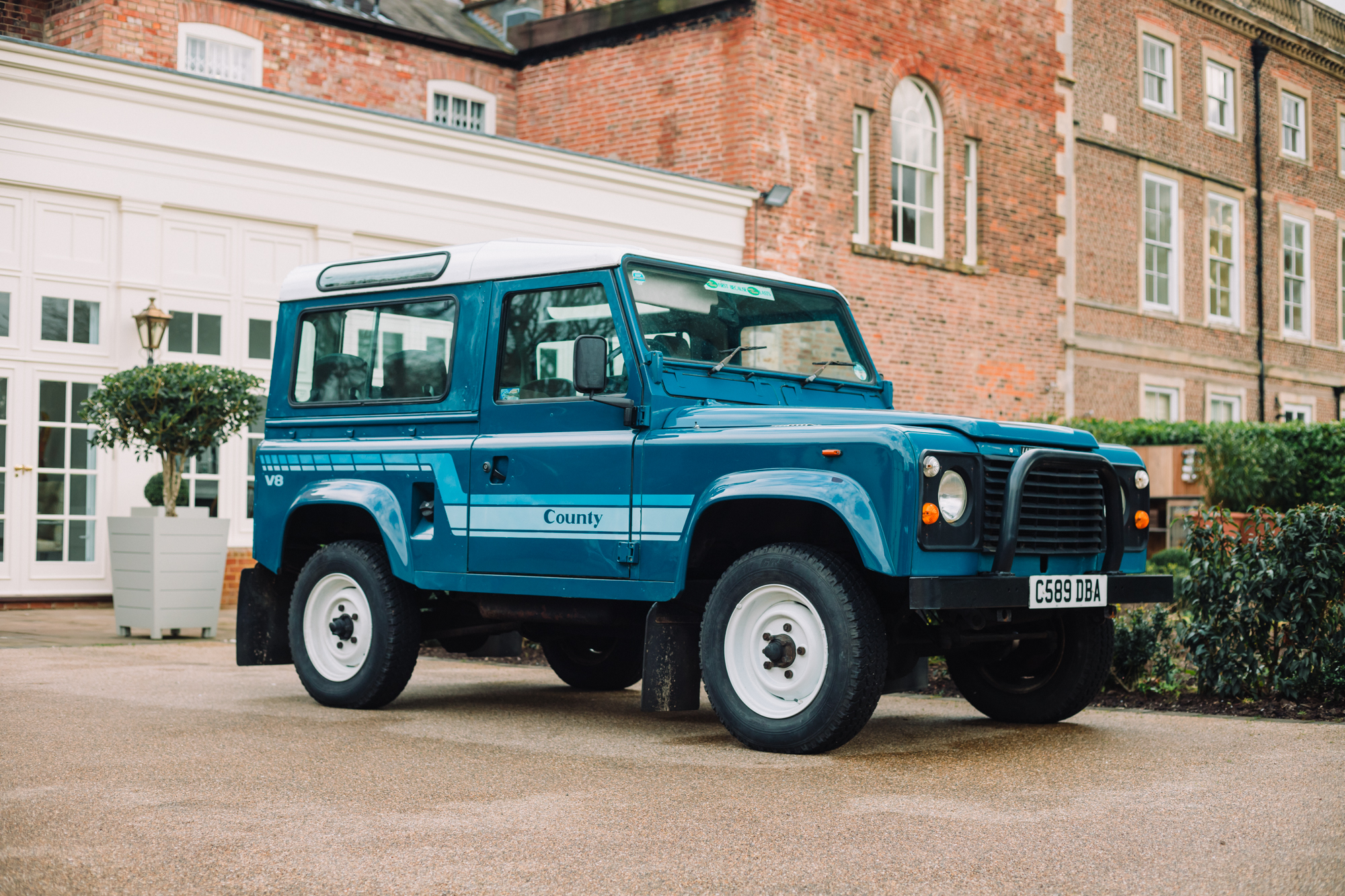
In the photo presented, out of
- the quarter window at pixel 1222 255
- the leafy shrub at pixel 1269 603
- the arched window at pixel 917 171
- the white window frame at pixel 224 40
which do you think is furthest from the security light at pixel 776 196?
the quarter window at pixel 1222 255

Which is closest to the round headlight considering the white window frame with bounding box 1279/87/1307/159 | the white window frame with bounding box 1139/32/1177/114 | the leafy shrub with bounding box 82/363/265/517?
the leafy shrub with bounding box 82/363/265/517

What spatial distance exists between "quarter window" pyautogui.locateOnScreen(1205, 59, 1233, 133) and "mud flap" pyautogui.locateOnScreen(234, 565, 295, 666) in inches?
916

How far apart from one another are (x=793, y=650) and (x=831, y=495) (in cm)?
71

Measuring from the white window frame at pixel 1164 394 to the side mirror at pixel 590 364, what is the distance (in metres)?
19.6

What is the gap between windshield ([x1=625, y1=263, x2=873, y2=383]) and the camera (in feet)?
23.4

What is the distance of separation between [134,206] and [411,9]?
28.6ft

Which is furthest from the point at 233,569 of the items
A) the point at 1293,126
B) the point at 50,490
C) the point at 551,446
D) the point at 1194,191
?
the point at 1293,126

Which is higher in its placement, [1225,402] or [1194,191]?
[1194,191]

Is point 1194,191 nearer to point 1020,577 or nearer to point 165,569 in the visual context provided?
point 165,569

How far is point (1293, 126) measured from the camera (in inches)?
1173

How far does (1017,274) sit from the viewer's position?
71.7 ft

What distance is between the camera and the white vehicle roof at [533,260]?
283 inches

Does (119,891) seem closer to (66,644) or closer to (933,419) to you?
(933,419)

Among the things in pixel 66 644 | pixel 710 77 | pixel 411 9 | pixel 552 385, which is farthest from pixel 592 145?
pixel 552 385
